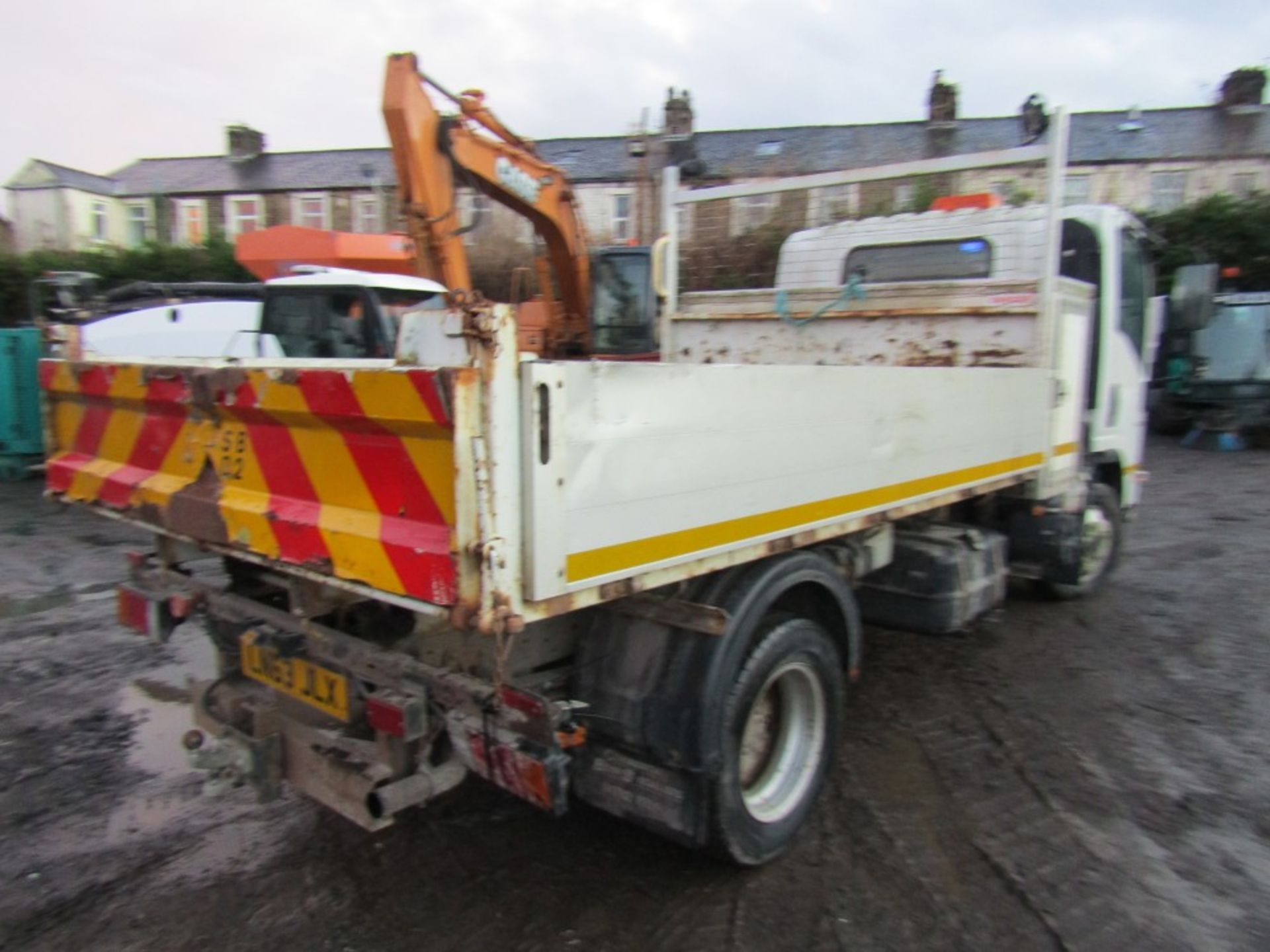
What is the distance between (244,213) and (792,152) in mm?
20186

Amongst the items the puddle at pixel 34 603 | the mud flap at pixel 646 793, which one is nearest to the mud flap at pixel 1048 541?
the mud flap at pixel 646 793

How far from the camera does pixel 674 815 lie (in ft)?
8.58

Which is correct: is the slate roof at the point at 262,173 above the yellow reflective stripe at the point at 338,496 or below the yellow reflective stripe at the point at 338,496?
above

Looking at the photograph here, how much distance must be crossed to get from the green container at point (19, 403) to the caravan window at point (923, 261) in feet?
33.1

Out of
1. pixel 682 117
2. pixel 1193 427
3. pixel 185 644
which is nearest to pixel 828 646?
pixel 185 644

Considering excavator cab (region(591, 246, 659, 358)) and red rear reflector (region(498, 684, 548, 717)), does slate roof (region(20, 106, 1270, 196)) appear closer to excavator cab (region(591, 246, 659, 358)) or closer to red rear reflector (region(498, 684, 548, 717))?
excavator cab (region(591, 246, 659, 358))

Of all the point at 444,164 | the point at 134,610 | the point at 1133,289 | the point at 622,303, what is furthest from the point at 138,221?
the point at 1133,289

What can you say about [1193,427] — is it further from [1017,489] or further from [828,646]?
[828,646]

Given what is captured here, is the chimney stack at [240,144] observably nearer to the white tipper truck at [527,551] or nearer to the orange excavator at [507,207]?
the orange excavator at [507,207]

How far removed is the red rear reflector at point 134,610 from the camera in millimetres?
3419

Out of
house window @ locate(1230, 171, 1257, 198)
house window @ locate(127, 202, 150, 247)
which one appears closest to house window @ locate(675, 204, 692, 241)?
house window @ locate(1230, 171, 1257, 198)

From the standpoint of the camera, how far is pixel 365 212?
31.5m

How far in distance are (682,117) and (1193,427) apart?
66.5ft

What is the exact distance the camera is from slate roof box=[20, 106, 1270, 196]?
27891 mm
